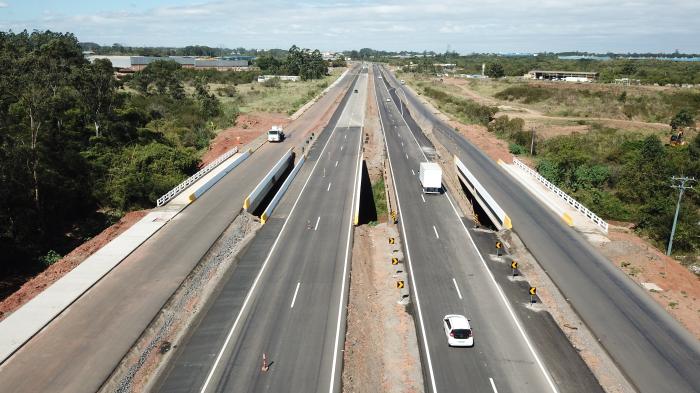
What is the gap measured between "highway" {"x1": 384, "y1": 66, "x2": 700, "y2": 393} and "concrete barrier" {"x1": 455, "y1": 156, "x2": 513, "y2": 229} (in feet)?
3.94

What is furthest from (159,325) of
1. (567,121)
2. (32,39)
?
(32,39)

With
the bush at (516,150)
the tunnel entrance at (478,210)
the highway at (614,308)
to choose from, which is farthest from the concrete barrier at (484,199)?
the bush at (516,150)

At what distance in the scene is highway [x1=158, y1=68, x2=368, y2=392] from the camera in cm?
2177

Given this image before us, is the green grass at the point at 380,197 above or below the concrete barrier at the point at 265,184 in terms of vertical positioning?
below

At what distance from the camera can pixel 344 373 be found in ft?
73.4

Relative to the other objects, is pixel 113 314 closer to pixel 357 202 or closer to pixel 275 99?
pixel 357 202

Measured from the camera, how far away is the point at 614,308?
2795 cm

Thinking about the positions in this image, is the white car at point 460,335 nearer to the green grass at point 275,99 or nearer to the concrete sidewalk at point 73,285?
the concrete sidewalk at point 73,285

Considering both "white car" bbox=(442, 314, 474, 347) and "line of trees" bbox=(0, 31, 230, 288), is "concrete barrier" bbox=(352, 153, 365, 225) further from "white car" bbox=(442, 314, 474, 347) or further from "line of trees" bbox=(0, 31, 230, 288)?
"line of trees" bbox=(0, 31, 230, 288)

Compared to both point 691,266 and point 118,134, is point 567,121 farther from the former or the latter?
point 118,134

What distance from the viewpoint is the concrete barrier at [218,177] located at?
153 feet

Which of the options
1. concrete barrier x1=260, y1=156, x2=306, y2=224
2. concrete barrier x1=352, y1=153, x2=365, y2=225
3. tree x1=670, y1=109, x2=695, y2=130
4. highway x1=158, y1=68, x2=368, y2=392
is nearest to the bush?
concrete barrier x1=352, y1=153, x2=365, y2=225

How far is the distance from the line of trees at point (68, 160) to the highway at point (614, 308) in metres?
36.0

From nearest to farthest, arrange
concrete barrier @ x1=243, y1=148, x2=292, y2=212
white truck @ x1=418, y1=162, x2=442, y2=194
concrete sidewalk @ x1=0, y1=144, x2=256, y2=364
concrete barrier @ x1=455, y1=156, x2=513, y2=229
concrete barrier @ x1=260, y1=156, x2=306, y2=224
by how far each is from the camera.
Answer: concrete sidewalk @ x1=0, y1=144, x2=256, y2=364
concrete barrier @ x1=455, y1=156, x2=513, y2=229
concrete barrier @ x1=260, y1=156, x2=306, y2=224
concrete barrier @ x1=243, y1=148, x2=292, y2=212
white truck @ x1=418, y1=162, x2=442, y2=194
